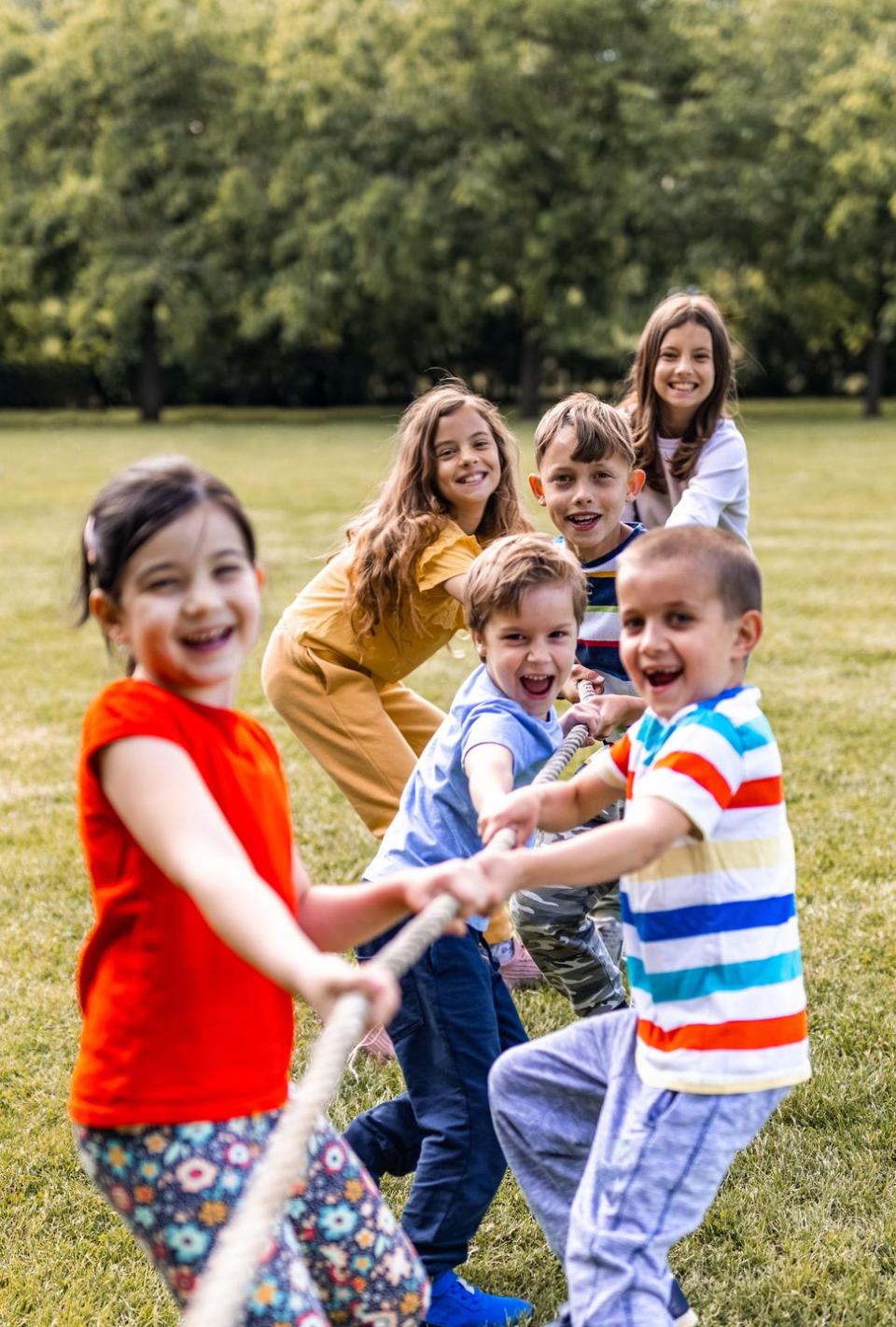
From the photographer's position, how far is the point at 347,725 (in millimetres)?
4180

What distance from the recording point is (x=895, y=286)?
32.8 m

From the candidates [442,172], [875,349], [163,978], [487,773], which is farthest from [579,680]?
[875,349]

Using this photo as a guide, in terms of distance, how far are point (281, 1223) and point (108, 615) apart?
0.87 m

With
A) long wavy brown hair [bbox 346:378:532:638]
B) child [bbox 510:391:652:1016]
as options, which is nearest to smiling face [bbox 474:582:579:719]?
child [bbox 510:391:652:1016]

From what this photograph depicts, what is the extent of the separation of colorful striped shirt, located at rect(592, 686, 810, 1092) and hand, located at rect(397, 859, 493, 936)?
38 cm

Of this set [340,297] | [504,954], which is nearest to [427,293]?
[340,297]

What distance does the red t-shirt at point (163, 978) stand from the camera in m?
1.99

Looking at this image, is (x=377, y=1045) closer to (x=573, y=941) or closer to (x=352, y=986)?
(x=573, y=941)

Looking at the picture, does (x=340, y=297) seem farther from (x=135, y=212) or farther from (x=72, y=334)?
(x=72, y=334)

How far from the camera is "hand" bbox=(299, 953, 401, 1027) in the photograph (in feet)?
5.52

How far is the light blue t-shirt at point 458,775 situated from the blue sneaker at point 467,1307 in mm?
719

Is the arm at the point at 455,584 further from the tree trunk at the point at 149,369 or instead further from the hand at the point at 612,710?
the tree trunk at the point at 149,369

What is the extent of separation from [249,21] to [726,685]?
38634mm

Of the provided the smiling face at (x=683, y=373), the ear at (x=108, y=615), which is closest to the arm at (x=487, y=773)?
the ear at (x=108, y=615)
